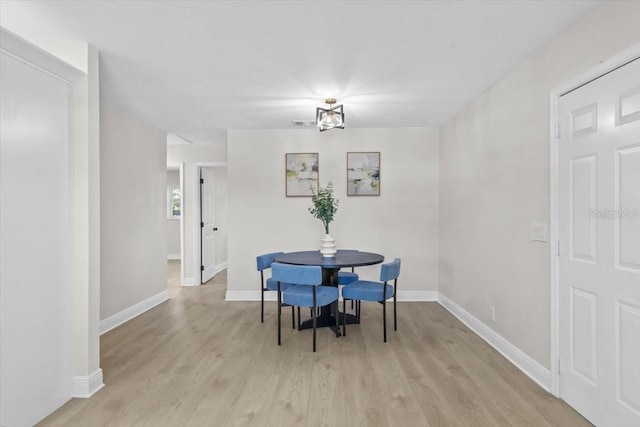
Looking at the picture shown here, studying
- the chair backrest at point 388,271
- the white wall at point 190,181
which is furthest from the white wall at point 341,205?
the chair backrest at point 388,271

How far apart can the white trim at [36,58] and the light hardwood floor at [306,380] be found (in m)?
2.20

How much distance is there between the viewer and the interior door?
6.29 metres

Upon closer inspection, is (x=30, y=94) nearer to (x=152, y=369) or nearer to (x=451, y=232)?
(x=152, y=369)

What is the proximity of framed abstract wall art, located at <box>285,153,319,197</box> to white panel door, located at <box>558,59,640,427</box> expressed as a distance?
3.15 meters

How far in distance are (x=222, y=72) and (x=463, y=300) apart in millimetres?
3492

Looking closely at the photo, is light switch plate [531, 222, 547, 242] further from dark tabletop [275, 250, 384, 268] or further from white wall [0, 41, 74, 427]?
white wall [0, 41, 74, 427]

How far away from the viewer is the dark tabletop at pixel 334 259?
11.2ft

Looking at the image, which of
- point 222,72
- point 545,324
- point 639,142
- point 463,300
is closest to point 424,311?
point 463,300

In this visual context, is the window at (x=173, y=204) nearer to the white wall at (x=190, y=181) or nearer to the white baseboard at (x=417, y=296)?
the white wall at (x=190, y=181)

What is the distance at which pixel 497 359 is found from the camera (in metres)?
2.95

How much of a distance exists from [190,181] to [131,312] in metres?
2.69

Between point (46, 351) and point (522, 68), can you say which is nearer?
point (46, 351)

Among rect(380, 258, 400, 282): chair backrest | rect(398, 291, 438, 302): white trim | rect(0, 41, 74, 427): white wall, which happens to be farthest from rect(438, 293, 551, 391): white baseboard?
rect(0, 41, 74, 427): white wall

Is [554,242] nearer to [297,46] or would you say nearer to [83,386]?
[297,46]
